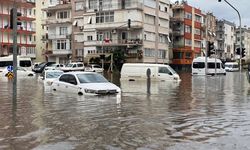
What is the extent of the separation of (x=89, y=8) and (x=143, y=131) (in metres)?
71.6

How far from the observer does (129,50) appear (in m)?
77.0

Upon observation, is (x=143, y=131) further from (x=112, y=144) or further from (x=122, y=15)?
(x=122, y=15)

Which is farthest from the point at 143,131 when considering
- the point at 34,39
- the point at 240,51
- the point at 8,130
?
the point at 34,39

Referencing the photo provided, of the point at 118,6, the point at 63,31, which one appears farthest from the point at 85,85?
the point at 63,31

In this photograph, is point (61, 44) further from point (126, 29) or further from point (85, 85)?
point (85, 85)

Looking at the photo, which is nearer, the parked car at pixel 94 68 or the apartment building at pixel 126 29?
the parked car at pixel 94 68

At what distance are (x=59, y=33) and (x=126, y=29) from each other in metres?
18.1

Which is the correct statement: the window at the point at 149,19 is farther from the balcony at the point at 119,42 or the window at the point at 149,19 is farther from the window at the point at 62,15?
the window at the point at 62,15

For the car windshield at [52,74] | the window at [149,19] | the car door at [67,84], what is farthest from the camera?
the window at [149,19]

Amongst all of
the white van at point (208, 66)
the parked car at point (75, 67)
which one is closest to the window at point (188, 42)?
the white van at point (208, 66)

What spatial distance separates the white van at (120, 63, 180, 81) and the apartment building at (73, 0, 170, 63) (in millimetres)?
27163

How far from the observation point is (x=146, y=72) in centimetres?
4197

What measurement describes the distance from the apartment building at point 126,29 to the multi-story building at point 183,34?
4887 mm

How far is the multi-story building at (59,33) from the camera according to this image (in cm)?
8838
